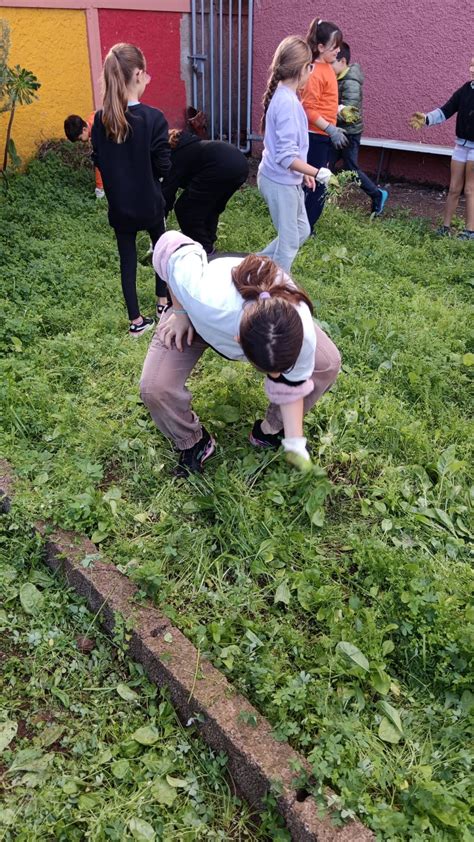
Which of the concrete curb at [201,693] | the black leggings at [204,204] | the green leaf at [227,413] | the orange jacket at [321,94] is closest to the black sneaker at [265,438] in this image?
the green leaf at [227,413]

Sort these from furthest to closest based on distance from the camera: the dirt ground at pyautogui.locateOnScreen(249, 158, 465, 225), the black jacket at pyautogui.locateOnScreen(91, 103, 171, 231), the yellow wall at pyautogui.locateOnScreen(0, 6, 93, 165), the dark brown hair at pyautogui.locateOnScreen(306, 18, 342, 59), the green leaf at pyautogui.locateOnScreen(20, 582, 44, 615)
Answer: the dirt ground at pyautogui.locateOnScreen(249, 158, 465, 225), the yellow wall at pyautogui.locateOnScreen(0, 6, 93, 165), the dark brown hair at pyautogui.locateOnScreen(306, 18, 342, 59), the black jacket at pyautogui.locateOnScreen(91, 103, 171, 231), the green leaf at pyautogui.locateOnScreen(20, 582, 44, 615)

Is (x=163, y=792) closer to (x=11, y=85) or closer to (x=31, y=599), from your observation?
(x=31, y=599)

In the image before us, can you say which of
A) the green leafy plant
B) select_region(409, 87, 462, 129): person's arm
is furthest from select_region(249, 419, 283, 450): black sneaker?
the green leafy plant

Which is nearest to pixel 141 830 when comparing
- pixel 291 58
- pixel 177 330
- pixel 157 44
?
pixel 177 330

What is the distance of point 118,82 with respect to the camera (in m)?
3.70

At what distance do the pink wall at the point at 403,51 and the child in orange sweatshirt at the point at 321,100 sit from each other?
8.50 ft

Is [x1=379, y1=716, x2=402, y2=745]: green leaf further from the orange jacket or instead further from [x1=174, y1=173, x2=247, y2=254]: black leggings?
the orange jacket

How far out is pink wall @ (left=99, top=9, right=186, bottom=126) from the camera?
741cm

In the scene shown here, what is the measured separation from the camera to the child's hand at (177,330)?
9.32 feet

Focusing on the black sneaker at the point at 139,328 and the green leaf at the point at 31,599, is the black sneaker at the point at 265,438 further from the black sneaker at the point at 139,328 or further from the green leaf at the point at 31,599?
the black sneaker at the point at 139,328

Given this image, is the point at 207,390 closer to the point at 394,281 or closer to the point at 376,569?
the point at 376,569

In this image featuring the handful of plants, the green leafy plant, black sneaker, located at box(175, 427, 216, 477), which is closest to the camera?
black sneaker, located at box(175, 427, 216, 477)

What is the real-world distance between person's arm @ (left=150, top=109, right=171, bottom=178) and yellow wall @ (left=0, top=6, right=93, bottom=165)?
3.61 m

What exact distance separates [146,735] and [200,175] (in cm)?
352
